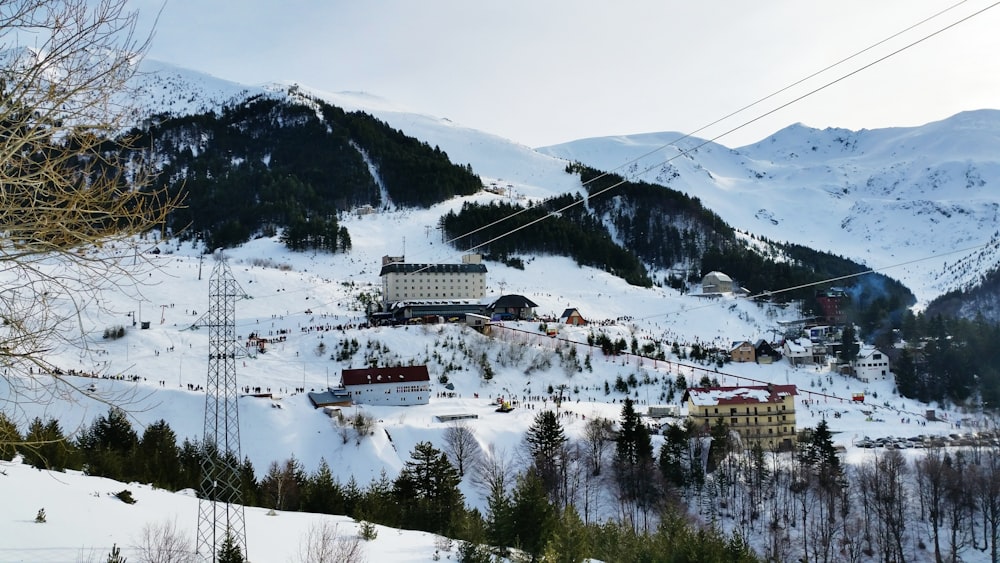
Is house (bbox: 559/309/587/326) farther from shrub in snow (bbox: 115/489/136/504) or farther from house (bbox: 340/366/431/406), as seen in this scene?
shrub in snow (bbox: 115/489/136/504)

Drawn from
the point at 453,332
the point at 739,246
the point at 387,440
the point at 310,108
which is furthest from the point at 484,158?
the point at 387,440

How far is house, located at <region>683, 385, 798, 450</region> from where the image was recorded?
3703cm

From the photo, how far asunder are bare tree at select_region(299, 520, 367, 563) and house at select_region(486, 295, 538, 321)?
4628cm

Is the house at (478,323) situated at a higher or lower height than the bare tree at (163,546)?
higher

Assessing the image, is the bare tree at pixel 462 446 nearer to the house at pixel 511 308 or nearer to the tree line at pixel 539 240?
the house at pixel 511 308

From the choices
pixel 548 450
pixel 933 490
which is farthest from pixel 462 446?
pixel 933 490

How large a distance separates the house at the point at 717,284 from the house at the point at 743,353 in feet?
102

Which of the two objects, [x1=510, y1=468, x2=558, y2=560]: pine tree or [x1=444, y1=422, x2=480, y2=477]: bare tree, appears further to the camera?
[x1=444, y1=422, x2=480, y2=477]: bare tree

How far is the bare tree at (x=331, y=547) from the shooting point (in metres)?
12.4

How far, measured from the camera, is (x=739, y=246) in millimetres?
112000

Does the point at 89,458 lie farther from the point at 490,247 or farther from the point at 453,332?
the point at 490,247

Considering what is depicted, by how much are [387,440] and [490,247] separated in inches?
2504

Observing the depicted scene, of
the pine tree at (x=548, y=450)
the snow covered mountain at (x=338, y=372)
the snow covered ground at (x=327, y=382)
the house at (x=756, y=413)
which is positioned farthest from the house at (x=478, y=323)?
the pine tree at (x=548, y=450)

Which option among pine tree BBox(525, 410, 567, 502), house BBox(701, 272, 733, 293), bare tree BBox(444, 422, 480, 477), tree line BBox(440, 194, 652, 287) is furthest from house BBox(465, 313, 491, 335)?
house BBox(701, 272, 733, 293)
